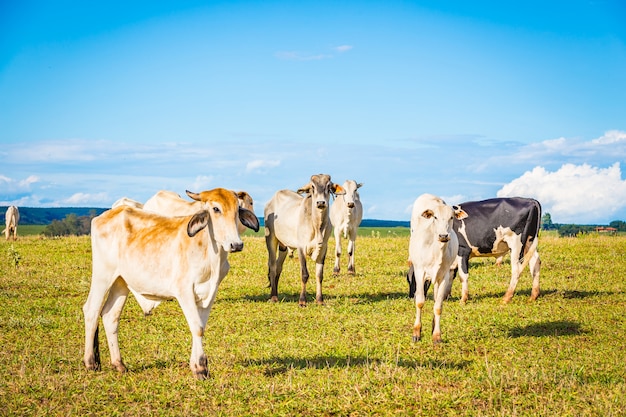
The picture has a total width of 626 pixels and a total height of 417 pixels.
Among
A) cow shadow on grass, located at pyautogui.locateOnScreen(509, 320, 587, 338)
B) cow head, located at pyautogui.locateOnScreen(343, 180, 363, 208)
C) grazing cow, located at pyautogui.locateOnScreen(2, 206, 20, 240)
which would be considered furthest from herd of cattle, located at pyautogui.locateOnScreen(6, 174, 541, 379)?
grazing cow, located at pyautogui.locateOnScreen(2, 206, 20, 240)

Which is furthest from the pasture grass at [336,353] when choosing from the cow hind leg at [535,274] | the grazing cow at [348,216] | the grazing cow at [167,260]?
the grazing cow at [348,216]

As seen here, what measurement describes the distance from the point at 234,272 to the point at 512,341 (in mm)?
Result: 10349

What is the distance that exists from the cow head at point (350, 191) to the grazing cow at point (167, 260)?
1148 cm

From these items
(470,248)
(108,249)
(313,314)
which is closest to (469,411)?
(108,249)

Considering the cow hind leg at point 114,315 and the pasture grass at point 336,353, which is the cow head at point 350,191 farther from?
the cow hind leg at point 114,315

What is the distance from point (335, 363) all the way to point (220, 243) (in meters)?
2.69

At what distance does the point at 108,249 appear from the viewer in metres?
8.98

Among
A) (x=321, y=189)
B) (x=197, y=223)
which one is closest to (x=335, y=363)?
(x=197, y=223)

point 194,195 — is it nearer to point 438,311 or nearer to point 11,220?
point 438,311

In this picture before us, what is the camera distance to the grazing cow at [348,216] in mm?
20386

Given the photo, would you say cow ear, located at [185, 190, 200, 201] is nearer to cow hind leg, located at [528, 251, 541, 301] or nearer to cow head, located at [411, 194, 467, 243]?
cow head, located at [411, 194, 467, 243]

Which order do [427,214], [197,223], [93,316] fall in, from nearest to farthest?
[197,223] < [93,316] < [427,214]

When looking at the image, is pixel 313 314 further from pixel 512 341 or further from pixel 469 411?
pixel 469 411

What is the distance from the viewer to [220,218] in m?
8.43
